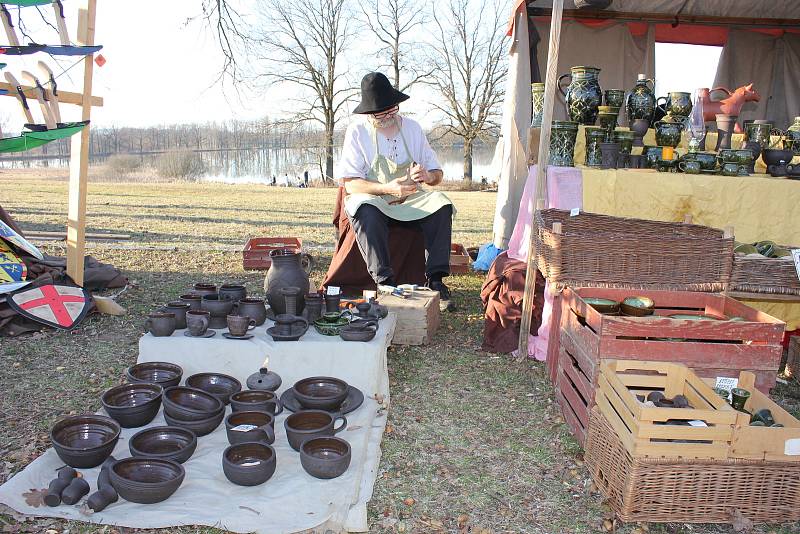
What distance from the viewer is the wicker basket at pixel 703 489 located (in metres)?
1.88

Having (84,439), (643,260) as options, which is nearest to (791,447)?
(643,260)

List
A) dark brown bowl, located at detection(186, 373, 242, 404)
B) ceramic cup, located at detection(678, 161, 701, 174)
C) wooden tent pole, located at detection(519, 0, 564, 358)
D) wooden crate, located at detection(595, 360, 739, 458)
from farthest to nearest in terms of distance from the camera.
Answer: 1. ceramic cup, located at detection(678, 161, 701, 174)
2. wooden tent pole, located at detection(519, 0, 564, 358)
3. dark brown bowl, located at detection(186, 373, 242, 404)
4. wooden crate, located at detection(595, 360, 739, 458)

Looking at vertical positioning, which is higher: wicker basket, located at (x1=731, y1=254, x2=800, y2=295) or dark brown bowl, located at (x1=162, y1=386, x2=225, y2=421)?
wicker basket, located at (x1=731, y1=254, x2=800, y2=295)

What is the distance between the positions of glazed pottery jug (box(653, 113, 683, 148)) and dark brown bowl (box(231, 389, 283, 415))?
2.69m

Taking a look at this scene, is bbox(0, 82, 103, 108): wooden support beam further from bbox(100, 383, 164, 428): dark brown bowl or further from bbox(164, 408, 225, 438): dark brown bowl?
bbox(164, 408, 225, 438): dark brown bowl

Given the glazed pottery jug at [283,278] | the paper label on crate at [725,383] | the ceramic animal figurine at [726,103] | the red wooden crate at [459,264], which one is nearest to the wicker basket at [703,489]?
the paper label on crate at [725,383]

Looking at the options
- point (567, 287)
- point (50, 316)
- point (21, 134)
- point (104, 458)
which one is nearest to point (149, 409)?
point (104, 458)

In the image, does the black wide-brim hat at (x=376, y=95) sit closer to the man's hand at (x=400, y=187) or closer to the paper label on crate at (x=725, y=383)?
the man's hand at (x=400, y=187)

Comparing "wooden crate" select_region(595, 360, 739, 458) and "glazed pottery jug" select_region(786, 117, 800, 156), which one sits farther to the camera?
"glazed pottery jug" select_region(786, 117, 800, 156)

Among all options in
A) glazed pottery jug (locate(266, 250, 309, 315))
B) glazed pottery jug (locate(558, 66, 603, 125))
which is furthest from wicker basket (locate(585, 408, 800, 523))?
glazed pottery jug (locate(558, 66, 603, 125))

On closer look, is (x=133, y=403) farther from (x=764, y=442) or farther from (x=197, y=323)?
(x=764, y=442)

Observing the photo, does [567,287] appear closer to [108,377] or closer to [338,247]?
[338,247]

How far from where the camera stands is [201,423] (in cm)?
229

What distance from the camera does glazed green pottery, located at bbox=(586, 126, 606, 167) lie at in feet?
11.3
